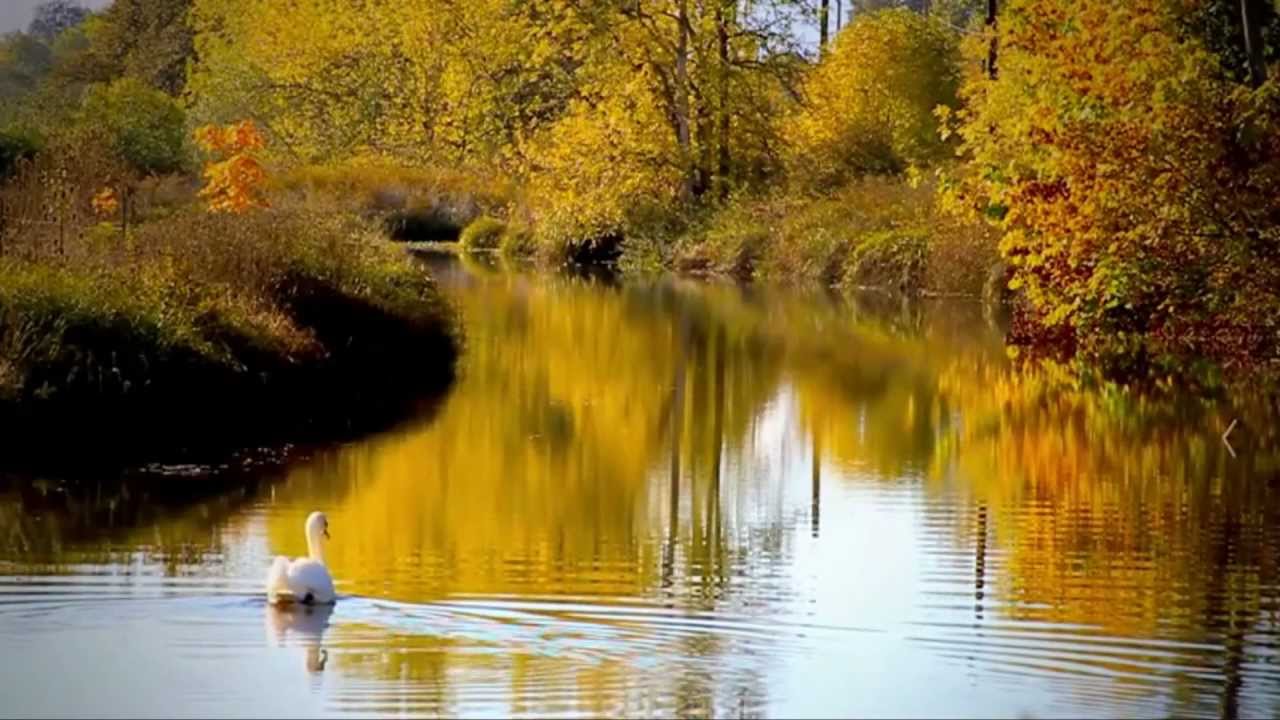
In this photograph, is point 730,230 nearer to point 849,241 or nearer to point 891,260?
point 849,241

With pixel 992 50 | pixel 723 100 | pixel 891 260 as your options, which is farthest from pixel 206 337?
pixel 723 100

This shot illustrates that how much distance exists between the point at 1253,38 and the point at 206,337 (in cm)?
1125

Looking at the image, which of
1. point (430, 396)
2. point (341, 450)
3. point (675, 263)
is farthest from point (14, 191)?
point (675, 263)

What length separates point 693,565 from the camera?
1432cm

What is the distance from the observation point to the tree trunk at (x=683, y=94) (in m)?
48.3

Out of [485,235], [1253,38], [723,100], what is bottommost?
[485,235]

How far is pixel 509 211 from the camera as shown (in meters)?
55.2

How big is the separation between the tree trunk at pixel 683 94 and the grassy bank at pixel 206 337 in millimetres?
23016

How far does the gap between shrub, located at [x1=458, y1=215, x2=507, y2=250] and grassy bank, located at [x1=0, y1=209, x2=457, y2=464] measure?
29.2 metres

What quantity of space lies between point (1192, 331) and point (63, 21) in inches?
6275

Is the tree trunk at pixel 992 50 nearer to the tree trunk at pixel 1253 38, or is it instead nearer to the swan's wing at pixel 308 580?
the tree trunk at pixel 1253 38

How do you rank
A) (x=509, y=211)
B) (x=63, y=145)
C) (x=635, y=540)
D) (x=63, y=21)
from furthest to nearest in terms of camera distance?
(x=63, y=21) < (x=509, y=211) < (x=63, y=145) < (x=635, y=540)

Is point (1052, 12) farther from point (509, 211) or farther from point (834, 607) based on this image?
point (509, 211)

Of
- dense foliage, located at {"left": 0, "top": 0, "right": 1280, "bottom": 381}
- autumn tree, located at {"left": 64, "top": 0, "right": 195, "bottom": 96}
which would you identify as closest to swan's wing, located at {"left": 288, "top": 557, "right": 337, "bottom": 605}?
dense foliage, located at {"left": 0, "top": 0, "right": 1280, "bottom": 381}
